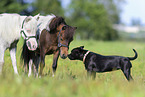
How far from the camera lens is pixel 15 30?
264 inches

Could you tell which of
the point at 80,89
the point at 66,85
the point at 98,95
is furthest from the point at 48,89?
the point at 98,95

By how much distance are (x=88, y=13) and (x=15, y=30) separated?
2162 inches

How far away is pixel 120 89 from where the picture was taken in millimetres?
4098

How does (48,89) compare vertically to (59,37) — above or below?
below

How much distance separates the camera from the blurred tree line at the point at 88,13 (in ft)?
183

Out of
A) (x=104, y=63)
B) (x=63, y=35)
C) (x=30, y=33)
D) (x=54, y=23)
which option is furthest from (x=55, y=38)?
(x=104, y=63)

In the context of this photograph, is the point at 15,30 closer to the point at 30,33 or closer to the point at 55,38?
the point at 30,33

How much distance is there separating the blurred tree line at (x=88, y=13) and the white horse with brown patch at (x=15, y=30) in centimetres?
4600

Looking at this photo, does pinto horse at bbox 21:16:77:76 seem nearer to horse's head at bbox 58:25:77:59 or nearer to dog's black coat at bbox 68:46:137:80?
horse's head at bbox 58:25:77:59

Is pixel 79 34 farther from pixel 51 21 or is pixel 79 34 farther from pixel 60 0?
pixel 51 21

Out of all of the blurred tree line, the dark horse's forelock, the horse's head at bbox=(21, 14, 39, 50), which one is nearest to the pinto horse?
the dark horse's forelock

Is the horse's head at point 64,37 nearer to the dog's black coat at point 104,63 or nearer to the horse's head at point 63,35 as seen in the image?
the horse's head at point 63,35

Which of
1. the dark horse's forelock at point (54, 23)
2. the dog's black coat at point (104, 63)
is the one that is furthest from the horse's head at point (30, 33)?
the dog's black coat at point (104, 63)

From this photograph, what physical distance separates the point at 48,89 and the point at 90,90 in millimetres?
804
